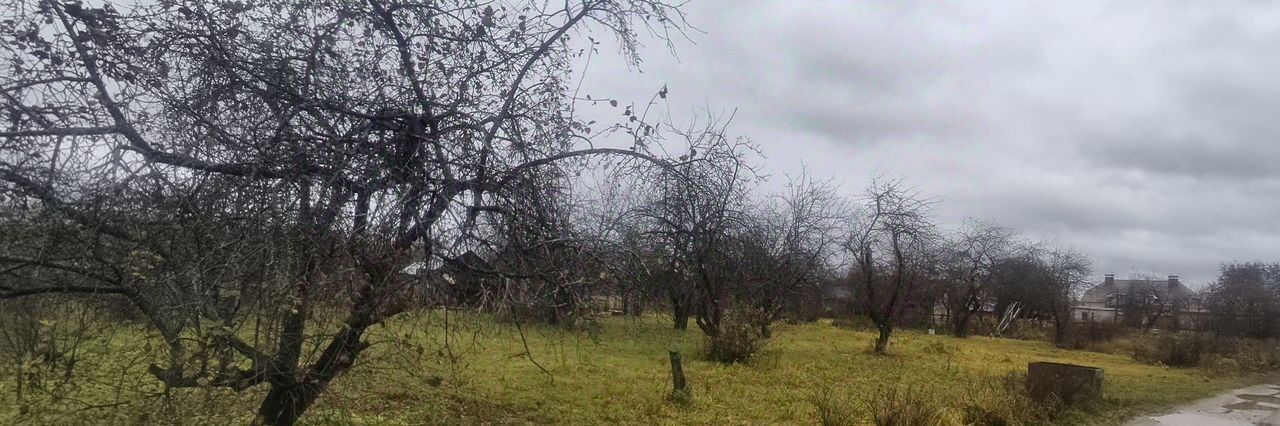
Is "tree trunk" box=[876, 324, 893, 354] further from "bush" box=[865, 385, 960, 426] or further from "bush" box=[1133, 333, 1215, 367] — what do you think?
"bush" box=[865, 385, 960, 426]

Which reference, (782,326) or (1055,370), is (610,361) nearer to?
(1055,370)

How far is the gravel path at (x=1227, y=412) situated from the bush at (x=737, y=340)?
6427 mm

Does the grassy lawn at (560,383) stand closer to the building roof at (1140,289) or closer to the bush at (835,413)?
the bush at (835,413)

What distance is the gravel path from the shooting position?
12047 mm

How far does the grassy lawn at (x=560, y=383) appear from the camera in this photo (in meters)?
6.26

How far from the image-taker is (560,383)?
12219 mm

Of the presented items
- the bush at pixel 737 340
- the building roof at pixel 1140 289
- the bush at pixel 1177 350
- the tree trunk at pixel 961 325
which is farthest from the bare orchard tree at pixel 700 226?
the building roof at pixel 1140 289

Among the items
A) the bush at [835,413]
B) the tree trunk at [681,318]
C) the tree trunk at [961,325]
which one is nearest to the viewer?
the bush at [835,413]

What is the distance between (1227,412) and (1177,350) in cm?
1073

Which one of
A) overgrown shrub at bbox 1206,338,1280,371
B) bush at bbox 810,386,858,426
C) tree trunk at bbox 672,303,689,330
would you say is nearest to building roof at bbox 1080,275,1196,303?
overgrown shrub at bbox 1206,338,1280,371

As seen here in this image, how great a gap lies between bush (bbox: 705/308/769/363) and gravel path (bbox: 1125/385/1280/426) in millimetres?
6427

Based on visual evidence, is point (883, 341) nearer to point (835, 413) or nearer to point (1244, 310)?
point (835, 413)

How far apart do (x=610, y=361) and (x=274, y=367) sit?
1020 cm

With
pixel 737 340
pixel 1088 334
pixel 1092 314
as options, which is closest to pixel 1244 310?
pixel 1088 334
